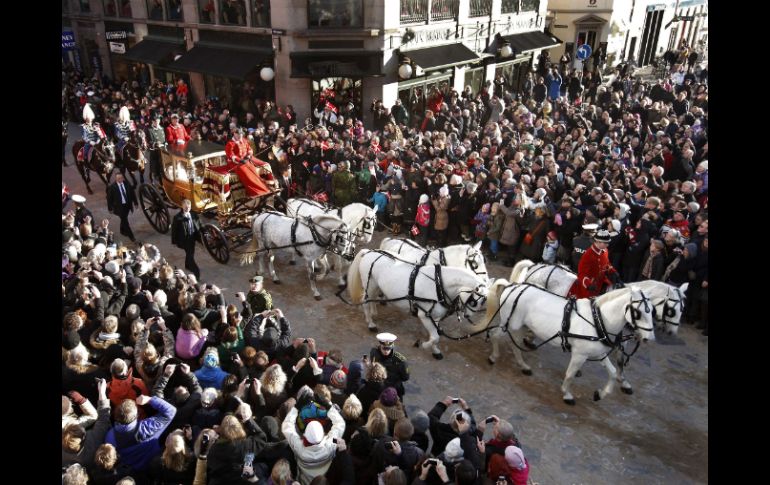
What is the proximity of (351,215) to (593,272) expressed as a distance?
467cm

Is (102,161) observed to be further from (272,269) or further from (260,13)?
(260,13)

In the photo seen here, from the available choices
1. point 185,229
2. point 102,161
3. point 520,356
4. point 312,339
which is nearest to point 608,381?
point 520,356

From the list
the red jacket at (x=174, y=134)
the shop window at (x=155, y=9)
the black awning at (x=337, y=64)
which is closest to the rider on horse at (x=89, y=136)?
the red jacket at (x=174, y=134)

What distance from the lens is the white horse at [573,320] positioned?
7.00 m

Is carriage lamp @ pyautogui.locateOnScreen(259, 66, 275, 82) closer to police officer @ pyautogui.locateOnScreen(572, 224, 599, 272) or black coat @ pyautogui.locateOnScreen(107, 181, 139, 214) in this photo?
black coat @ pyautogui.locateOnScreen(107, 181, 139, 214)

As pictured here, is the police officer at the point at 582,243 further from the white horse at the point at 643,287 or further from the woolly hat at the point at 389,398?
the woolly hat at the point at 389,398

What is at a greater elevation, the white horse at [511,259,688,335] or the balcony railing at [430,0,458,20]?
the balcony railing at [430,0,458,20]

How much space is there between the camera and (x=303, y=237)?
1051cm

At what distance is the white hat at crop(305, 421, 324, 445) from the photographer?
4863 mm

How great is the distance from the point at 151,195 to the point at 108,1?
1872 cm

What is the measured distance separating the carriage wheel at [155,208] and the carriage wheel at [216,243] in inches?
74.0

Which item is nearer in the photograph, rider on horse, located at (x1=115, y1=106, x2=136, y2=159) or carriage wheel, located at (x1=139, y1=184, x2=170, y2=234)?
carriage wheel, located at (x1=139, y1=184, x2=170, y2=234)

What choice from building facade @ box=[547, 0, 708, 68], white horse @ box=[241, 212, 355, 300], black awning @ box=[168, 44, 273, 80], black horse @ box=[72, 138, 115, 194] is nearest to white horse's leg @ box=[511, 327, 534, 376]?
white horse @ box=[241, 212, 355, 300]

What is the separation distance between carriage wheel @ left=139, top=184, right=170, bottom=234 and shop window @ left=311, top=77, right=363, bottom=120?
8234mm
